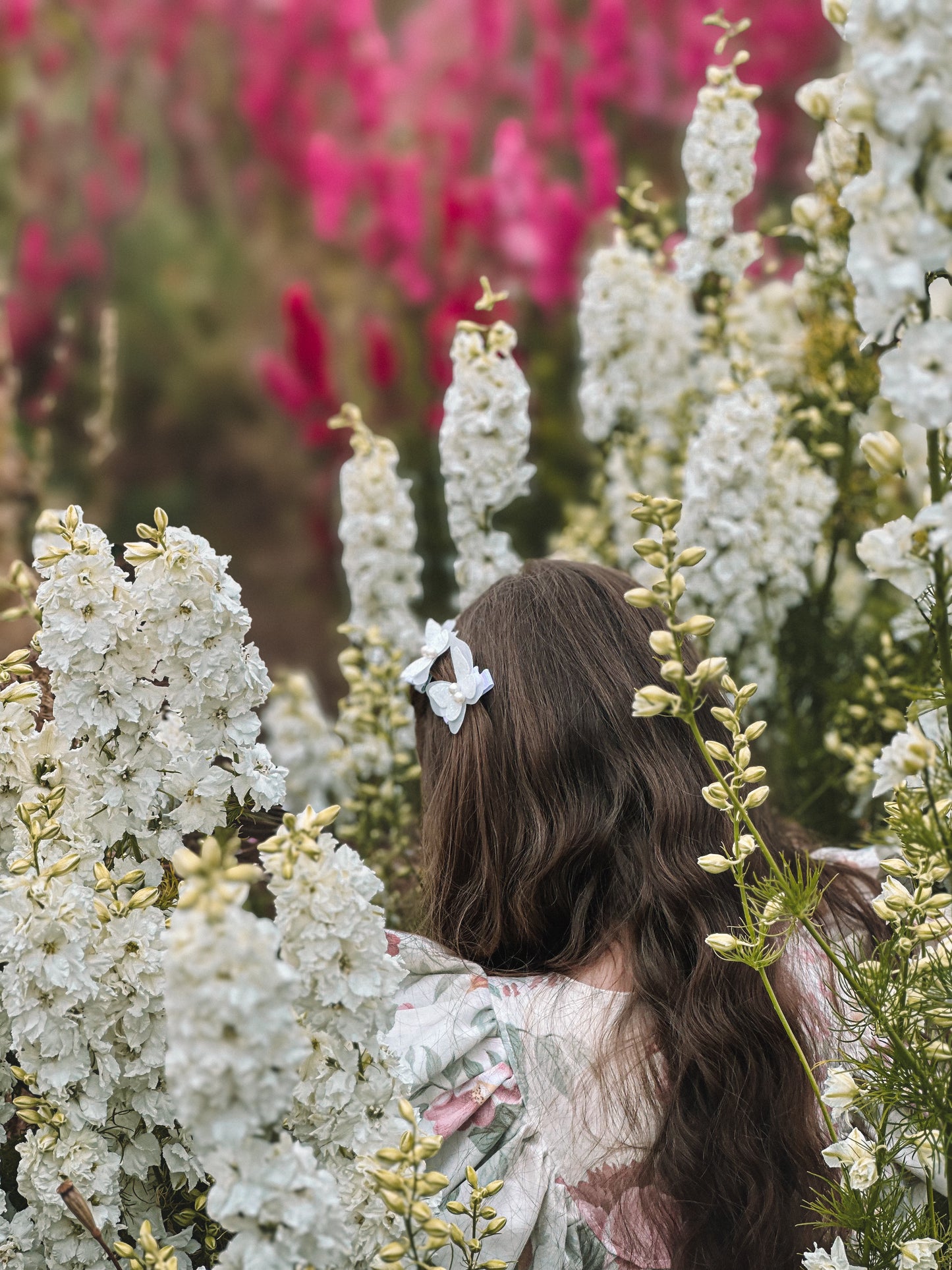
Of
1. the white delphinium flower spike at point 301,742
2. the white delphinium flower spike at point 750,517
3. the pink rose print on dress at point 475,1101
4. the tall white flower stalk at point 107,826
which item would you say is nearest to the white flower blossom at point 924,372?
the tall white flower stalk at point 107,826

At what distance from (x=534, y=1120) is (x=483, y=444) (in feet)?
2.44

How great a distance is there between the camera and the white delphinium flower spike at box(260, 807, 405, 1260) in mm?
771

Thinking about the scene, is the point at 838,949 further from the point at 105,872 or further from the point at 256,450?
the point at 256,450

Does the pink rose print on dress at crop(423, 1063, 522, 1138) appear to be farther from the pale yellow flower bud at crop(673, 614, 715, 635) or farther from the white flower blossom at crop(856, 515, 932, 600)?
the white flower blossom at crop(856, 515, 932, 600)

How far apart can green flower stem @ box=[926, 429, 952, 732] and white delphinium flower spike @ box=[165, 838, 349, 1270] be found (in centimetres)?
42

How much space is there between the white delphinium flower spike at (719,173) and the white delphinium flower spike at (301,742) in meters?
0.79

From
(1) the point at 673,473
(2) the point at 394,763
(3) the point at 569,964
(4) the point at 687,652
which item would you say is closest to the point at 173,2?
(1) the point at 673,473

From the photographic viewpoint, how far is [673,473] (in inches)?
75.0

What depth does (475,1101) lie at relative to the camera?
1111 millimetres

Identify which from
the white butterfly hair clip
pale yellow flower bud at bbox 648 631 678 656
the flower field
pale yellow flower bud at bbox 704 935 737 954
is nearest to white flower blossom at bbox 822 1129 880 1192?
the flower field

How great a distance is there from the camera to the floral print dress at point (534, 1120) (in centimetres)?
110

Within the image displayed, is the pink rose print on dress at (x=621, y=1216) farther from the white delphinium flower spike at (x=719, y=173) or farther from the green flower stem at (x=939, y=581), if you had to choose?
the white delphinium flower spike at (x=719, y=173)

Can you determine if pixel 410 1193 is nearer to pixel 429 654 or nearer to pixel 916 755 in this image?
pixel 916 755

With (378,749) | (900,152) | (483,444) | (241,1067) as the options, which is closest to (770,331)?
(483,444)
